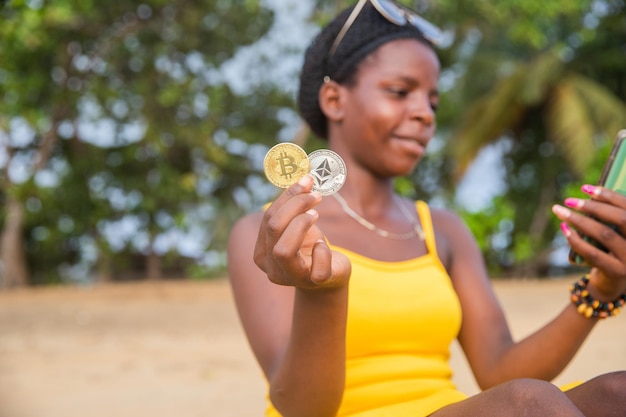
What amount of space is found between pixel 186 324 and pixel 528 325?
4.58 m

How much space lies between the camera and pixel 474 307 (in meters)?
2.60

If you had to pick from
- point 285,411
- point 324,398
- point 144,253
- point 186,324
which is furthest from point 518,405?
point 144,253

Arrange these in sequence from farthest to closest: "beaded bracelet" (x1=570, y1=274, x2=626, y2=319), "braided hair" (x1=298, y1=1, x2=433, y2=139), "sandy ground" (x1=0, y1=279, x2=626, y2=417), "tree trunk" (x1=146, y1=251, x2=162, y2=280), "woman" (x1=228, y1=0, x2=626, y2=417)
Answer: "tree trunk" (x1=146, y1=251, x2=162, y2=280) < "sandy ground" (x1=0, y1=279, x2=626, y2=417) < "braided hair" (x1=298, y1=1, x2=433, y2=139) < "beaded bracelet" (x1=570, y1=274, x2=626, y2=319) < "woman" (x1=228, y1=0, x2=626, y2=417)

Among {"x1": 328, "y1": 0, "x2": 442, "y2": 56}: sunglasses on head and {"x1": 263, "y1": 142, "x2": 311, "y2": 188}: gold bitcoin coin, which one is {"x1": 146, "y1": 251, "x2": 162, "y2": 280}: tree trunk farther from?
{"x1": 263, "y1": 142, "x2": 311, "y2": 188}: gold bitcoin coin

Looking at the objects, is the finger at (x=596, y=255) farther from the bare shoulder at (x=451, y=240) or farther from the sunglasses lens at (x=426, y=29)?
the sunglasses lens at (x=426, y=29)

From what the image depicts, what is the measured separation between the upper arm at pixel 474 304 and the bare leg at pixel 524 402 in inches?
30.2

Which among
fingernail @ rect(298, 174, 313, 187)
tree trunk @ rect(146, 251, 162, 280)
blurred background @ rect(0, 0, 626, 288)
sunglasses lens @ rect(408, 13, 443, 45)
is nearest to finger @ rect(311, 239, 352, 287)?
fingernail @ rect(298, 174, 313, 187)

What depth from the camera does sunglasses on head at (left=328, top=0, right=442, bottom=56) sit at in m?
2.58

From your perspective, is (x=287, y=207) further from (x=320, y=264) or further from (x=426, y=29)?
(x=426, y=29)

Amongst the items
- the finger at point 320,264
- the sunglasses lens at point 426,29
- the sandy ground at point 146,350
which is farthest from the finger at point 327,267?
the sandy ground at point 146,350

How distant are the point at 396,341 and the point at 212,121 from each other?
14383 millimetres

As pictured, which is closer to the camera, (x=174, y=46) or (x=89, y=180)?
(x=174, y=46)

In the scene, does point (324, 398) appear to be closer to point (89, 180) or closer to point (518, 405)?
point (518, 405)

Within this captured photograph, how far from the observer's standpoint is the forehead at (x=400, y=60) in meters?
2.48
